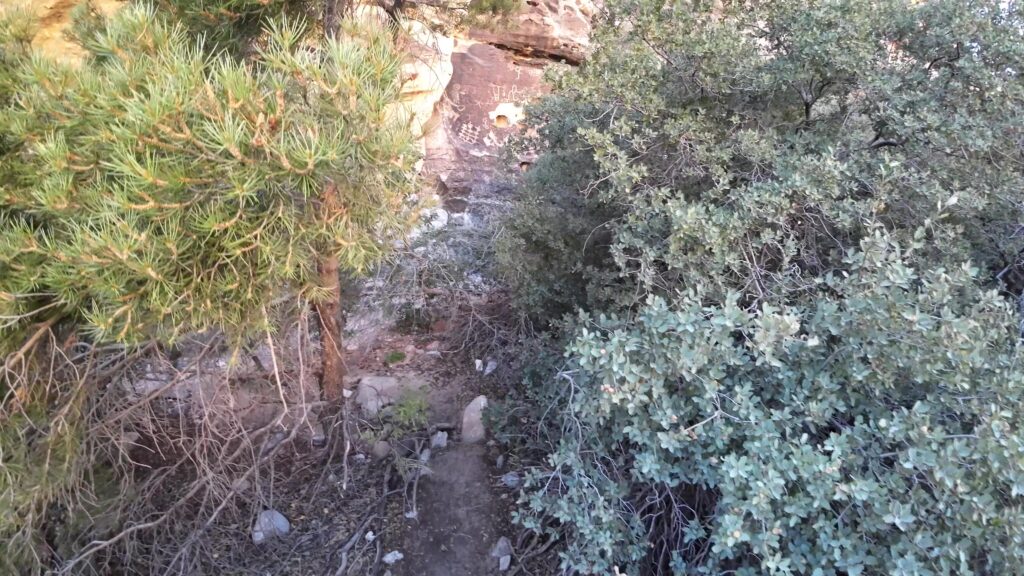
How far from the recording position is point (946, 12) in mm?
3045

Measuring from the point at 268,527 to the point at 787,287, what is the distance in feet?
9.46

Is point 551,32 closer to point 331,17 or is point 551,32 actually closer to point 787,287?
point 331,17

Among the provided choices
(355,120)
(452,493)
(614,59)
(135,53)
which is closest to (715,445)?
(355,120)

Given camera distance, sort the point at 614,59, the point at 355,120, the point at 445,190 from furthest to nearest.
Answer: the point at 445,190
the point at 614,59
the point at 355,120

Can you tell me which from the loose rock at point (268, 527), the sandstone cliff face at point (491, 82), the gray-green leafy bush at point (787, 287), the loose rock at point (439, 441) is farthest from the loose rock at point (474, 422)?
the sandstone cliff face at point (491, 82)

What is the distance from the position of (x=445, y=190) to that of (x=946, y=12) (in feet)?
15.9

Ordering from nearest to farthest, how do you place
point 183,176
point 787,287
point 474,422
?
1. point 183,176
2. point 787,287
3. point 474,422

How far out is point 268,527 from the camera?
329 centimetres

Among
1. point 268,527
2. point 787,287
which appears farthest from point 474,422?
point 787,287

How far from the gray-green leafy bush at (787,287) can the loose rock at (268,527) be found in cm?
140

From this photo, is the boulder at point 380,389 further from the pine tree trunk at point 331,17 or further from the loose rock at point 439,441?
the pine tree trunk at point 331,17

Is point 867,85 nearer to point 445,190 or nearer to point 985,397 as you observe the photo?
point 985,397

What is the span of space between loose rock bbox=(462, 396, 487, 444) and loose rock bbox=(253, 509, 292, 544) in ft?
3.91

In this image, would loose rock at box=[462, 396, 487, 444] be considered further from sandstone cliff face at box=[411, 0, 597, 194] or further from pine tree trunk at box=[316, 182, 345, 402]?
sandstone cliff face at box=[411, 0, 597, 194]
